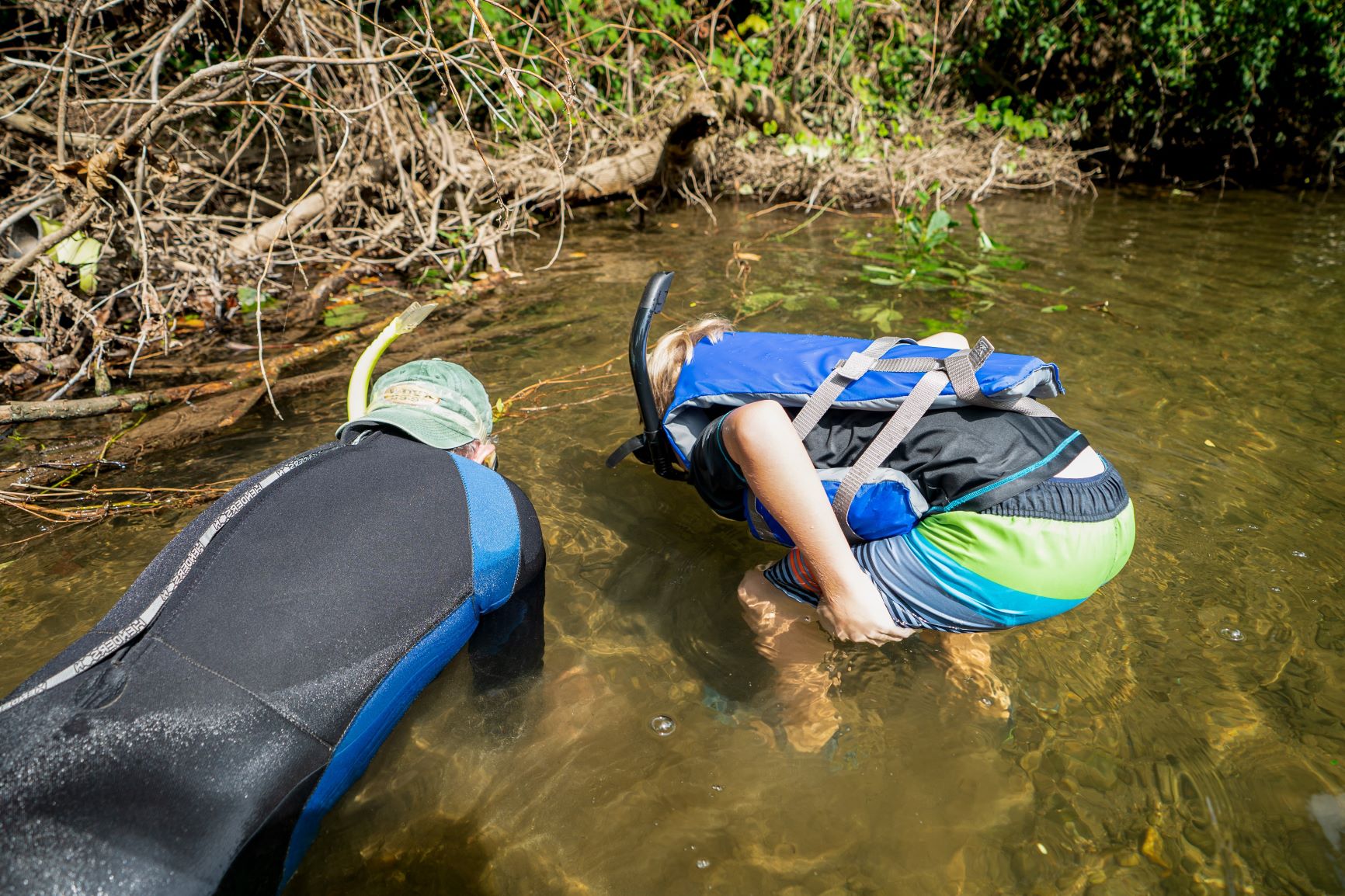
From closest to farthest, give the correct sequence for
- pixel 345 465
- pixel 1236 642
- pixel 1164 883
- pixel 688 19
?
1. pixel 1164 883
2. pixel 345 465
3. pixel 1236 642
4. pixel 688 19

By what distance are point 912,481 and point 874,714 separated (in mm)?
572

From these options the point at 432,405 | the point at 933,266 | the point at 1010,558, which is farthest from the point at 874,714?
the point at 933,266

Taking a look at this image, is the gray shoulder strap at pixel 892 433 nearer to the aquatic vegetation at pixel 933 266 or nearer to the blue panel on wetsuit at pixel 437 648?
the blue panel on wetsuit at pixel 437 648

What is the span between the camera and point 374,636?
1.47 m

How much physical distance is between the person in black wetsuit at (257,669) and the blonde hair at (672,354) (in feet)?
1.57

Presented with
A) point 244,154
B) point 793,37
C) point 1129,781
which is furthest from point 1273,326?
point 244,154

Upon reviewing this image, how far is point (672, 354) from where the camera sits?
6.68 ft

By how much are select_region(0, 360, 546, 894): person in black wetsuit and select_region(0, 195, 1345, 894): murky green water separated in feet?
1.03

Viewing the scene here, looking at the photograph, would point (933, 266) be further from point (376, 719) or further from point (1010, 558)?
point (376, 719)

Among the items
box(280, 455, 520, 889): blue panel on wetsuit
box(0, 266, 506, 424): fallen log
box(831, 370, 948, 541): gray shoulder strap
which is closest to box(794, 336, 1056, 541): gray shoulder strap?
box(831, 370, 948, 541): gray shoulder strap

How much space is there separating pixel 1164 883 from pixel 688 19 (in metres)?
7.10

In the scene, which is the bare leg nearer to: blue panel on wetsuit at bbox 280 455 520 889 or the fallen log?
blue panel on wetsuit at bbox 280 455 520 889

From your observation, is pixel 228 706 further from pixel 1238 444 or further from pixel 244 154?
pixel 244 154

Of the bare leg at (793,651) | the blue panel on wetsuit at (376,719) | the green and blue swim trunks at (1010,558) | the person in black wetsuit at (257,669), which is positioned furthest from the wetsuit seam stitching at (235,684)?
the green and blue swim trunks at (1010,558)
